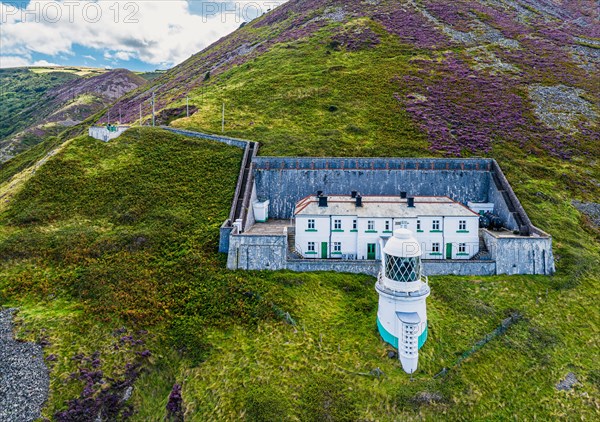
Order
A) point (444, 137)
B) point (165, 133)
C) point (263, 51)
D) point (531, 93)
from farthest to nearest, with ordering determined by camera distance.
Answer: point (263, 51) → point (531, 93) → point (444, 137) → point (165, 133)

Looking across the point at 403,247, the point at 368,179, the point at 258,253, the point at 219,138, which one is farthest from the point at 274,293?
the point at 219,138

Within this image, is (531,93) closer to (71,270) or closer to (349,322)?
(349,322)

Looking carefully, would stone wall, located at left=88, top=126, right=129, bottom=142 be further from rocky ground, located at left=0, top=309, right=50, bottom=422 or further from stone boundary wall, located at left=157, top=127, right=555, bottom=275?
rocky ground, located at left=0, top=309, right=50, bottom=422

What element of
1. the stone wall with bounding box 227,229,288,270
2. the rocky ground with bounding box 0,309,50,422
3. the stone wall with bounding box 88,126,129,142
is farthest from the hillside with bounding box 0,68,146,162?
the stone wall with bounding box 227,229,288,270

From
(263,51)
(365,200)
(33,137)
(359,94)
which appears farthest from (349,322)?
(33,137)

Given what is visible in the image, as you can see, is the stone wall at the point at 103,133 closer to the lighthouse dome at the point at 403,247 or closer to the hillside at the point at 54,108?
the lighthouse dome at the point at 403,247

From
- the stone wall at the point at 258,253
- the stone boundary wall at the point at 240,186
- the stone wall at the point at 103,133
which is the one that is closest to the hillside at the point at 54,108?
the stone wall at the point at 103,133

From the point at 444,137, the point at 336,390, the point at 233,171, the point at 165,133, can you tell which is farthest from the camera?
the point at 444,137
